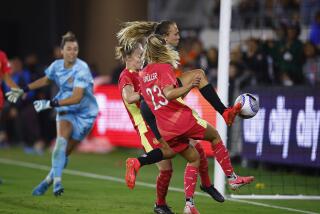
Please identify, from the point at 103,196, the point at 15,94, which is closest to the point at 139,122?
the point at 103,196

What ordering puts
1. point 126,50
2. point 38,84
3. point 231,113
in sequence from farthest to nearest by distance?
point 38,84, point 126,50, point 231,113

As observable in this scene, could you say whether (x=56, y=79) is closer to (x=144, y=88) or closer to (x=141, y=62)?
→ (x=141, y=62)

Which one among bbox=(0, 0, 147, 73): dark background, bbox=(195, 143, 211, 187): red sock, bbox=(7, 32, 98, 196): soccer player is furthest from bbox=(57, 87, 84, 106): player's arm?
bbox=(0, 0, 147, 73): dark background

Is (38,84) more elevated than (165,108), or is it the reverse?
(165,108)

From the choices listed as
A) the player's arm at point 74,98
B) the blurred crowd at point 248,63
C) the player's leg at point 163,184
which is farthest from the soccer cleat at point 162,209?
the blurred crowd at point 248,63

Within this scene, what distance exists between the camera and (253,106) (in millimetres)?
9453

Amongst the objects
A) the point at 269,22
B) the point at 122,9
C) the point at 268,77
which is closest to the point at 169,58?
the point at 268,77

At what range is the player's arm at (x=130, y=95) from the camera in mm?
9812

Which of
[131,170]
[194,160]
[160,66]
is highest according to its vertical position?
[160,66]

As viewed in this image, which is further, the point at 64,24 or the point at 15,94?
the point at 64,24

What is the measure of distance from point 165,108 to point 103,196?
282 cm

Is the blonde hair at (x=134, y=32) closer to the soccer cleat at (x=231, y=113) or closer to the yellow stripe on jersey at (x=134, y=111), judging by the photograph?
the yellow stripe on jersey at (x=134, y=111)

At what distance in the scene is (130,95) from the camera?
988cm

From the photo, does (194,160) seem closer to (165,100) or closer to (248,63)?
(165,100)
